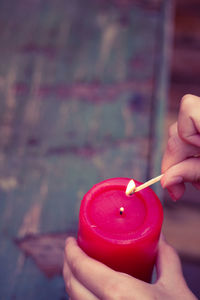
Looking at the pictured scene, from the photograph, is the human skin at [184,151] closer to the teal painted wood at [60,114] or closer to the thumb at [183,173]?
the thumb at [183,173]

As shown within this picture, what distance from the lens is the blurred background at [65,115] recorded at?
548 millimetres

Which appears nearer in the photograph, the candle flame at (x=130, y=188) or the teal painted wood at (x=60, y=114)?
the candle flame at (x=130, y=188)

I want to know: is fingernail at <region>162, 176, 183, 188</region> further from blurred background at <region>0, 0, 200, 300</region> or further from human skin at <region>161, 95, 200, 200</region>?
blurred background at <region>0, 0, 200, 300</region>

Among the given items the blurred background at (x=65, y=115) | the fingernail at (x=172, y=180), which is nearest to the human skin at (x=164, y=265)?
the fingernail at (x=172, y=180)

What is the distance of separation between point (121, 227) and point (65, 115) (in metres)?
0.40

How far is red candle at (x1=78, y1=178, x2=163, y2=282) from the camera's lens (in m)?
0.37

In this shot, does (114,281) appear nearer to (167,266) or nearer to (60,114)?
(167,266)

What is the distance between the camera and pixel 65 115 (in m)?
0.73

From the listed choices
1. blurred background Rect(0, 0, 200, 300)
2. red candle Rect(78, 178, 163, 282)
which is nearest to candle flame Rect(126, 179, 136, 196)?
red candle Rect(78, 178, 163, 282)

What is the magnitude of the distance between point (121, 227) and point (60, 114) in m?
0.40

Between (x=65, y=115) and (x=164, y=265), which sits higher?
(x=65, y=115)

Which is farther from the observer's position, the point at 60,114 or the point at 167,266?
the point at 60,114

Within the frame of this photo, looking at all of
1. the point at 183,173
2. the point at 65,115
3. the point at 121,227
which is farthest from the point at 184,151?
the point at 65,115

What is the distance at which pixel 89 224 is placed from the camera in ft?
1.24
